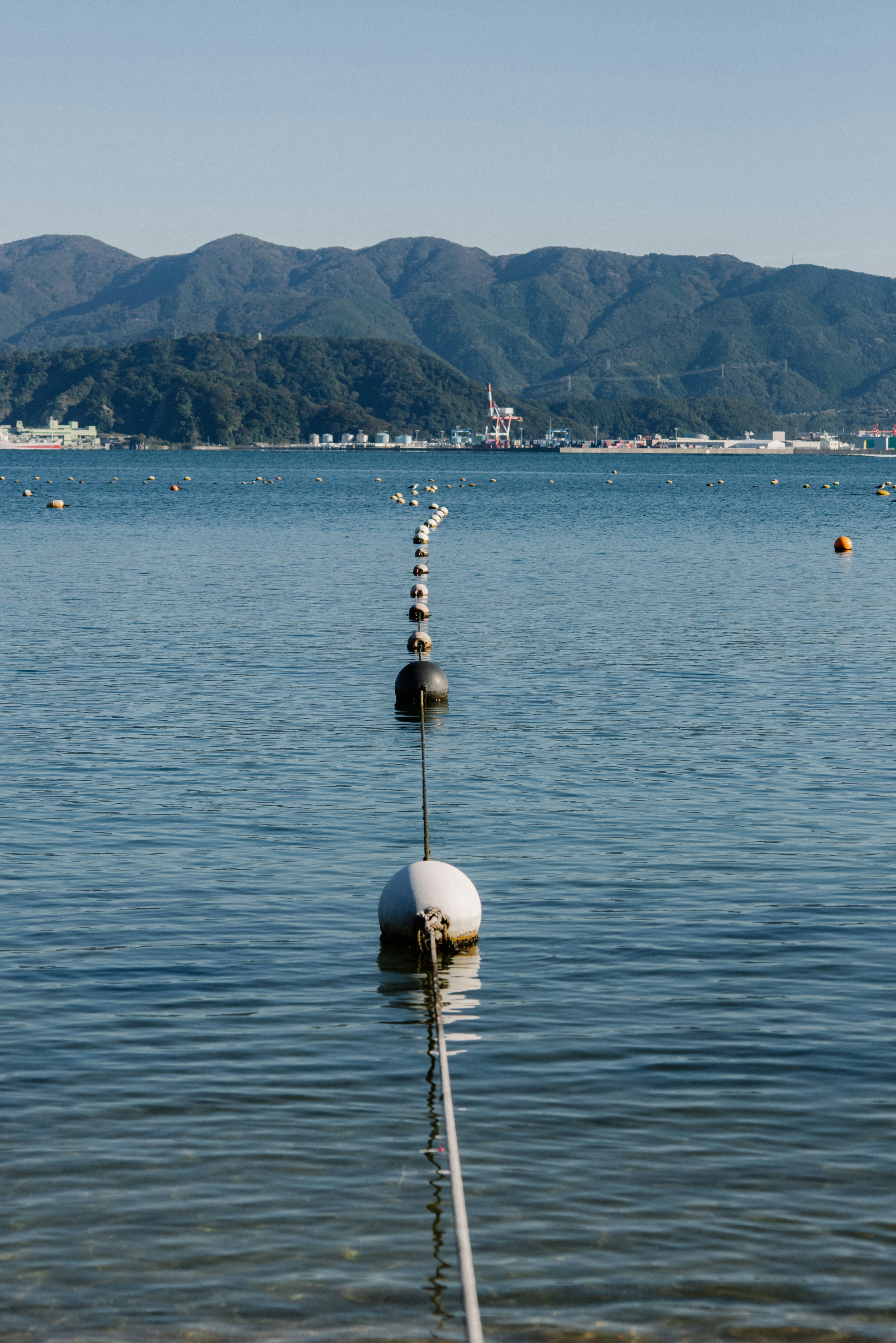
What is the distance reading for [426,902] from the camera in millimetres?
15352

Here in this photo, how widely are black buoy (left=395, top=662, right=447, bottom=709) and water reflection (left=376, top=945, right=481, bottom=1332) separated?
1532 centimetres

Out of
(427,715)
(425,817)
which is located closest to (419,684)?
(427,715)

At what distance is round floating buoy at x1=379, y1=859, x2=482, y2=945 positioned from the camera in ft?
50.4

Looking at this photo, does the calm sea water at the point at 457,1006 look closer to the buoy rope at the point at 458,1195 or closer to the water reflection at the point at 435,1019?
the water reflection at the point at 435,1019

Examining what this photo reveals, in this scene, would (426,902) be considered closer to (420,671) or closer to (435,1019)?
(435,1019)

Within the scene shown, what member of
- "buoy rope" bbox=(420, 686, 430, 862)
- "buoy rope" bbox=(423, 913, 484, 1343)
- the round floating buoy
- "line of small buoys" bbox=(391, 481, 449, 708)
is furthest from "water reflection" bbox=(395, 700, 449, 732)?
"buoy rope" bbox=(423, 913, 484, 1343)

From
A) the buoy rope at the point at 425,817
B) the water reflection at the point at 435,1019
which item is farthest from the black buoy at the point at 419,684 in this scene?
the water reflection at the point at 435,1019

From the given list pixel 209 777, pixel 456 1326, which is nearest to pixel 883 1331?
pixel 456 1326

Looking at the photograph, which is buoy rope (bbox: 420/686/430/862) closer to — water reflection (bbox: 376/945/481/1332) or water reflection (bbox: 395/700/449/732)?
water reflection (bbox: 376/945/481/1332)

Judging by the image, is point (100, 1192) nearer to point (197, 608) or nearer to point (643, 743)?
point (643, 743)

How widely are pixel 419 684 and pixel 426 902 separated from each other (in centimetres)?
1590

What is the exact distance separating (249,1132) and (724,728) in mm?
Result: 18657

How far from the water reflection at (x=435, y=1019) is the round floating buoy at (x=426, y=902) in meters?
0.23

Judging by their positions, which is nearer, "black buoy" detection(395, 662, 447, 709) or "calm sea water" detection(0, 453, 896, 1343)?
"calm sea water" detection(0, 453, 896, 1343)
